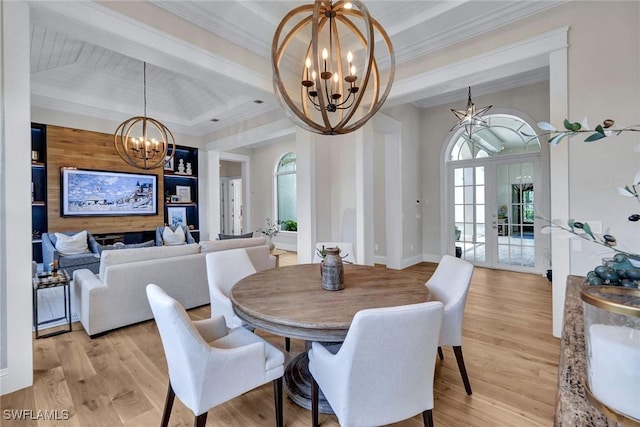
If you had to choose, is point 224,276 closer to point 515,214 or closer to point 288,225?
point 515,214

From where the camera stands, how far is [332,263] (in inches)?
73.7

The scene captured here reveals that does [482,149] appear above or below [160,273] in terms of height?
above

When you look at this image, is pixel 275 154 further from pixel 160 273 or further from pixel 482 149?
pixel 160 273

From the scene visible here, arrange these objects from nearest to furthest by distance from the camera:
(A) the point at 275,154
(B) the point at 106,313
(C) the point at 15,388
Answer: (C) the point at 15,388
(B) the point at 106,313
(A) the point at 275,154

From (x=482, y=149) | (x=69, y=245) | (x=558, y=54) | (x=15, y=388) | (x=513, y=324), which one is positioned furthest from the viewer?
(x=482, y=149)

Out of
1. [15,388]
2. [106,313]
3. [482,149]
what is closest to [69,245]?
[106,313]

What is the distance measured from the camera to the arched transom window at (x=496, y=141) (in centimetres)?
519

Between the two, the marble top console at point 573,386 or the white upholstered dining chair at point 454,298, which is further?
the white upholstered dining chair at point 454,298

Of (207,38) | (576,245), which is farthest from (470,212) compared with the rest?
(207,38)

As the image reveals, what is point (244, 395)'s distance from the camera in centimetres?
201

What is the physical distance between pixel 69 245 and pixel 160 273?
296 centimetres

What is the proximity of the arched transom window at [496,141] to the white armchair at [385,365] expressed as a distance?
4.89 meters

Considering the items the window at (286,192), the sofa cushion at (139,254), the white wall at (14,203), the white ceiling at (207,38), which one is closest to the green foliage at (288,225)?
the window at (286,192)

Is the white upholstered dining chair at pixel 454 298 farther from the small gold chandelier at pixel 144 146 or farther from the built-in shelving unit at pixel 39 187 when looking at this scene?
the built-in shelving unit at pixel 39 187
